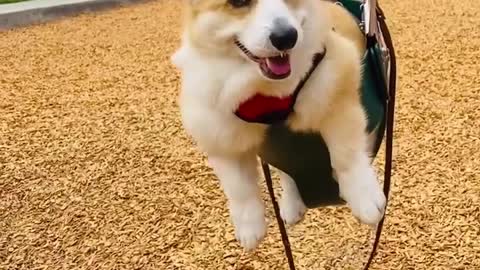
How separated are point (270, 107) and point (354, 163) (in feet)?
0.72

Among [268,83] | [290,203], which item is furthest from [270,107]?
[290,203]

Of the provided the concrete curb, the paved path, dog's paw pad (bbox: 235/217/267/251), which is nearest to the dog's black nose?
dog's paw pad (bbox: 235/217/267/251)

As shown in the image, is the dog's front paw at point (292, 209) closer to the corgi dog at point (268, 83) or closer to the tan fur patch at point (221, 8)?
the corgi dog at point (268, 83)

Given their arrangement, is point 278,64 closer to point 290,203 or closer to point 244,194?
point 244,194

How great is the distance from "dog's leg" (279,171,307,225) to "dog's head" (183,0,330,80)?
543 mm

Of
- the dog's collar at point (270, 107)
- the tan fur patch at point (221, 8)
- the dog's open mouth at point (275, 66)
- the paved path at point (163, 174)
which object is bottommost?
the paved path at point (163, 174)

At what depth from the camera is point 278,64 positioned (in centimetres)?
122

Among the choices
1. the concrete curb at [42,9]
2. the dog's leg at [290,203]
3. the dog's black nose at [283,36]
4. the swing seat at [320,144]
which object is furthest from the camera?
the concrete curb at [42,9]

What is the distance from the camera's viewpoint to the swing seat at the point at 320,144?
51.9 inches

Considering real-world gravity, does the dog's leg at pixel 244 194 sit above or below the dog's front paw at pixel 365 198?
below

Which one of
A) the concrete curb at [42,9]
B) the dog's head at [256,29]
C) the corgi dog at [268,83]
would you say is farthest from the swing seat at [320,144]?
the concrete curb at [42,9]

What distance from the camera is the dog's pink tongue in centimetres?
121

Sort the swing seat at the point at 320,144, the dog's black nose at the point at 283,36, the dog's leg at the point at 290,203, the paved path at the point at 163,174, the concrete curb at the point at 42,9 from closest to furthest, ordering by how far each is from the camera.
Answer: the dog's black nose at the point at 283,36, the swing seat at the point at 320,144, the dog's leg at the point at 290,203, the paved path at the point at 163,174, the concrete curb at the point at 42,9

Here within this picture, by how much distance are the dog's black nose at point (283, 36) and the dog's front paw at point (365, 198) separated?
0.32m
